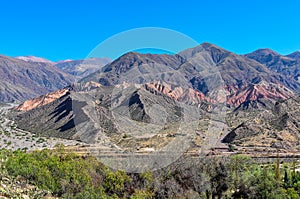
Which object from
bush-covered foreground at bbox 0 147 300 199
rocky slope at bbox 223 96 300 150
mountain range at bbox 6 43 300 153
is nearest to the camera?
bush-covered foreground at bbox 0 147 300 199

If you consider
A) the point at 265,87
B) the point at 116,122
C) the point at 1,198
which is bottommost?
the point at 1,198

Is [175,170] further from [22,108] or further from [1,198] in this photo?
[22,108]

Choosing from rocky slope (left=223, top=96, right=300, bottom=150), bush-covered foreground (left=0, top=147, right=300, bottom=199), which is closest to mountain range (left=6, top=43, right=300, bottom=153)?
rocky slope (left=223, top=96, right=300, bottom=150)

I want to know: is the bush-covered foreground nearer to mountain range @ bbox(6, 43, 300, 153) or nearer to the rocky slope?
mountain range @ bbox(6, 43, 300, 153)

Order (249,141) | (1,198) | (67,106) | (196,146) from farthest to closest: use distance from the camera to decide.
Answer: (67,106), (249,141), (196,146), (1,198)

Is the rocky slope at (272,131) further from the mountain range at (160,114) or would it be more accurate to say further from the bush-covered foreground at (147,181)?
the bush-covered foreground at (147,181)

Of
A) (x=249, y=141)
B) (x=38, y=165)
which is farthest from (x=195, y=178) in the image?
(x=249, y=141)

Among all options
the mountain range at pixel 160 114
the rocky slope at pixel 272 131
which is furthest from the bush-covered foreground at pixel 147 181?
the rocky slope at pixel 272 131

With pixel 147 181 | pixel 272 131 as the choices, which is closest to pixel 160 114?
pixel 272 131
